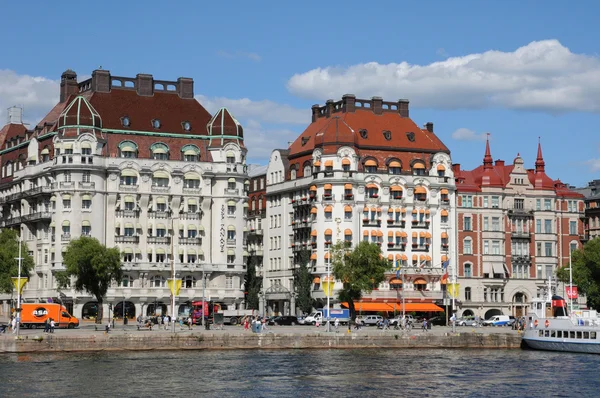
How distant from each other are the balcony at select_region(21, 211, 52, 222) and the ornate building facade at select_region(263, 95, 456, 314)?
3812 cm

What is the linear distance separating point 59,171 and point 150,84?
2171 cm

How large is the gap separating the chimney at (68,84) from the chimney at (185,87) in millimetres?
16680

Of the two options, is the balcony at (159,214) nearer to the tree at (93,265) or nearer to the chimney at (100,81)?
the tree at (93,265)

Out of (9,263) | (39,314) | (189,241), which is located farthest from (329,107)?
(39,314)

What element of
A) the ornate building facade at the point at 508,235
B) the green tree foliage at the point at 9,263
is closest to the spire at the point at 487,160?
the ornate building facade at the point at 508,235

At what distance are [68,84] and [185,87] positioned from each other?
62.7 ft

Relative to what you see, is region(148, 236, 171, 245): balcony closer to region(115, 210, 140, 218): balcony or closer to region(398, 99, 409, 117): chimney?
region(115, 210, 140, 218): balcony

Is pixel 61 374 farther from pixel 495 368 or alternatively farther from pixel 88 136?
pixel 88 136

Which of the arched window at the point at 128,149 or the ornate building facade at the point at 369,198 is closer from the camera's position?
the arched window at the point at 128,149

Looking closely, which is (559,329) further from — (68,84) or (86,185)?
(68,84)

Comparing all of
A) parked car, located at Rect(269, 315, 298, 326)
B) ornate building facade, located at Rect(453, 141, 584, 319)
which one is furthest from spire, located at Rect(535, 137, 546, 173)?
parked car, located at Rect(269, 315, 298, 326)

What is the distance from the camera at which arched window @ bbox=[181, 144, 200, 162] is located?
179750 millimetres

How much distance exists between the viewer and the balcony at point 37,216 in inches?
6877

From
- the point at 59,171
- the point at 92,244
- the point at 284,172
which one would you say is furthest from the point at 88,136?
the point at 284,172
